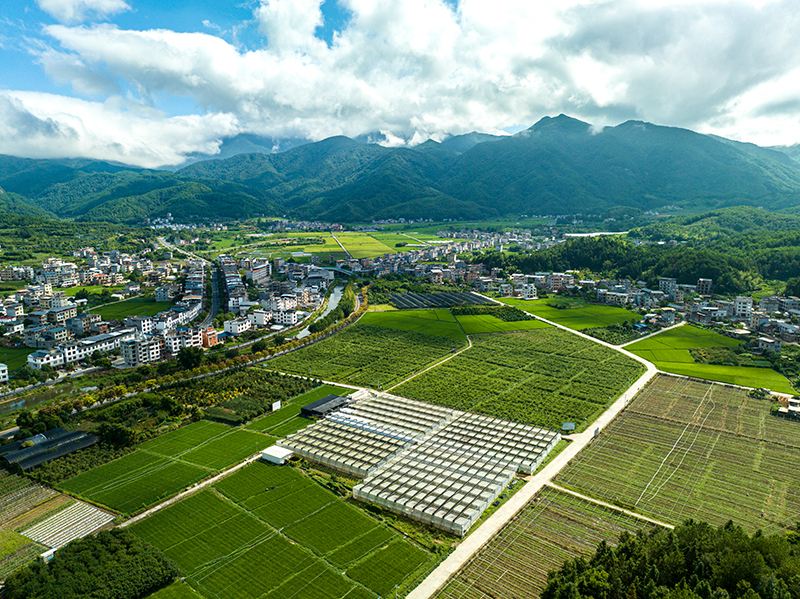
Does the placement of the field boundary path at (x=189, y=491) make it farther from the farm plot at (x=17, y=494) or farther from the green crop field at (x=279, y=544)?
the farm plot at (x=17, y=494)

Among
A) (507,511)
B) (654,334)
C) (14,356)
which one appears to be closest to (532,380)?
(507,511)

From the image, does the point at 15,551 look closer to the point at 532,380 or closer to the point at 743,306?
the point at 532,380

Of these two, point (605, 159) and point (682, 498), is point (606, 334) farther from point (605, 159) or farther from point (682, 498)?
point (605, 159)

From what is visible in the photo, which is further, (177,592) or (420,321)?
(420,321)

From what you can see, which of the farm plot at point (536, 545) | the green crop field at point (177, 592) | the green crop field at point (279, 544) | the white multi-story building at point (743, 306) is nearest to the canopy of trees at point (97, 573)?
the green crop field at point (177, 592)

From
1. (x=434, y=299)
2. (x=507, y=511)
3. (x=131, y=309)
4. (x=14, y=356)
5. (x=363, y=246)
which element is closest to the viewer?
(x=507, y=511)

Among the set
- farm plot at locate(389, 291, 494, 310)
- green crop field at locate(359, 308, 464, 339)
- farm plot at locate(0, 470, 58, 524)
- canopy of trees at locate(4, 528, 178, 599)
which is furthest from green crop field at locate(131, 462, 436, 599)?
farm plot at locate(389, 291, 494, 310)
